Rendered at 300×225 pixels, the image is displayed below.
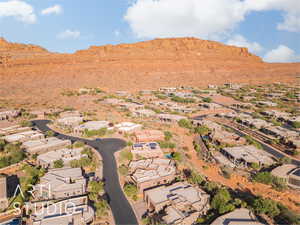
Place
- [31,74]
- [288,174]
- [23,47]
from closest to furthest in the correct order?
1. [288,174]
2. [31,74]
3. [23,47]

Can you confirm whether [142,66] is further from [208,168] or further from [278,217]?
[278,217]

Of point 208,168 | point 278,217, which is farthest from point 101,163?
point 278,217

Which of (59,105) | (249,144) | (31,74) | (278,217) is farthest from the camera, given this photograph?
(31,74)

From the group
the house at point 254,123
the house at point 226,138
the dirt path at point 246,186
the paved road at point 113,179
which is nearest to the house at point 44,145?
the paved road at point 113,179

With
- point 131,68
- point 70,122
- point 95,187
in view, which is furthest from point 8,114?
point 131,68

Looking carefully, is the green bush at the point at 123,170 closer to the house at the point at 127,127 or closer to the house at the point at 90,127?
the house at the point at 127,127

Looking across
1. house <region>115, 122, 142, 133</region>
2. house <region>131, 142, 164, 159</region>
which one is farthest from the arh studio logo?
house <region>115, 122, 142, 133</region>
